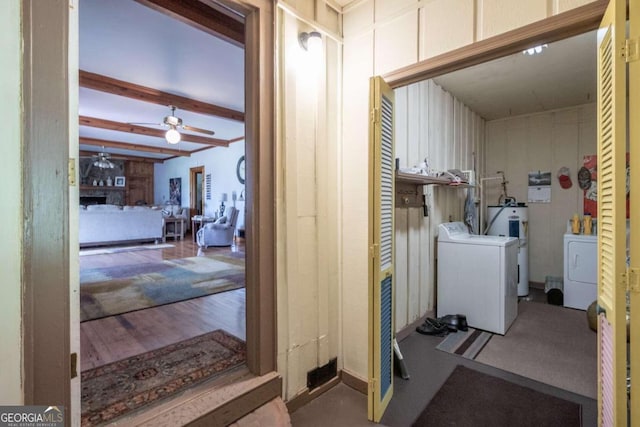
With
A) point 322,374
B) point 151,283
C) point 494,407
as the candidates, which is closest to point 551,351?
point 494,407

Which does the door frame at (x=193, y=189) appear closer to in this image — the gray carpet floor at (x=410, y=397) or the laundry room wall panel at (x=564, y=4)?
the gray carpet floor at (x=410, y=397)

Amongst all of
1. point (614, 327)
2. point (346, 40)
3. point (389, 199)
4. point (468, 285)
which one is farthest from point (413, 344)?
point (346, 40)

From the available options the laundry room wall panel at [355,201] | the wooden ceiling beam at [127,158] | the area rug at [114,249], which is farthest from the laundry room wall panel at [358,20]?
the wooden ceiling beam at [127,158]

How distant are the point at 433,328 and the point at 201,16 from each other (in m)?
3.47

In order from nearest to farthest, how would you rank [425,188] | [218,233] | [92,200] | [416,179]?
[416,179]
[425,188]
[218,233]
[92,200]

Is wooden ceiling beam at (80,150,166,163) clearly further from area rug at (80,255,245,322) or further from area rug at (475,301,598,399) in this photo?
area rug at (475,301,598,399)

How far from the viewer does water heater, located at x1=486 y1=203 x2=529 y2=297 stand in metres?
4.31

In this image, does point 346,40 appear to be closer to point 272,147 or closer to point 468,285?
point 272,147

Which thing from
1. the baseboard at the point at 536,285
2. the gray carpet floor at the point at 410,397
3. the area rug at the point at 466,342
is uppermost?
the baseboard at the point at 536,285

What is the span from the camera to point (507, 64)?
3.13m

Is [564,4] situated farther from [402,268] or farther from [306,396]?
[306,396]

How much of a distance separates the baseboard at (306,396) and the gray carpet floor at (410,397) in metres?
0.02

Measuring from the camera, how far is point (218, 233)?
7227 millimetres

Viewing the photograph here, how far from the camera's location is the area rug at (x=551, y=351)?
2.26 metres
